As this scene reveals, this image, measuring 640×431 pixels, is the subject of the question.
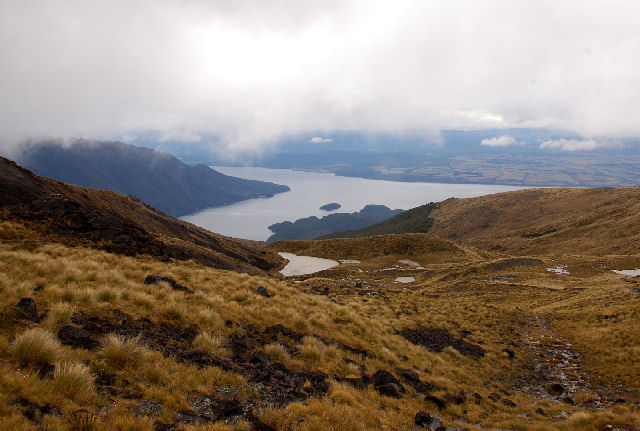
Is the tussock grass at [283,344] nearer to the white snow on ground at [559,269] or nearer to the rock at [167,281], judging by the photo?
the rock at [167,281]

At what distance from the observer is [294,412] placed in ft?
24.9

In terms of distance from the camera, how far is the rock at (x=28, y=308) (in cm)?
848

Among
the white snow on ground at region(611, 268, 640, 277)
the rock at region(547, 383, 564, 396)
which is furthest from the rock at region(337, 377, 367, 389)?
→ the white snow on ground at region(611, 268, 640, 277)

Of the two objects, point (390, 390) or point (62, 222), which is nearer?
point (390, 390)

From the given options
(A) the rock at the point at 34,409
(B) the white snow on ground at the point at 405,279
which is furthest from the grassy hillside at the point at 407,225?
(A) the rock at the point at 34,409

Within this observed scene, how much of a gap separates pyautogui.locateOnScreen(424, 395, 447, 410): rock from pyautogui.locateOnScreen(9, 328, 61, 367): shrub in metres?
10.1

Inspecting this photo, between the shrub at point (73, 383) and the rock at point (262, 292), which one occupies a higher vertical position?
the shrub at point (73, 383)

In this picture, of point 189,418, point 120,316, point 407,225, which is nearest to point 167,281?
point 120,316

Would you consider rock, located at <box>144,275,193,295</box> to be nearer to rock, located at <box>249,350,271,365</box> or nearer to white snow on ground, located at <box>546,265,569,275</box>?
rock, located at <box>249,350,271,365</box>

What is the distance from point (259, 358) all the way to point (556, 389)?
1273 centimetres

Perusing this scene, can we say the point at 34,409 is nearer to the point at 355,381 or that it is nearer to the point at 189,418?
the point at 189,418

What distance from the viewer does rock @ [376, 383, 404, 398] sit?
10570 mm

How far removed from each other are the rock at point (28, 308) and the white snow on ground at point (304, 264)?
40462 mm

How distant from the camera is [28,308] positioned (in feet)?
28.7
